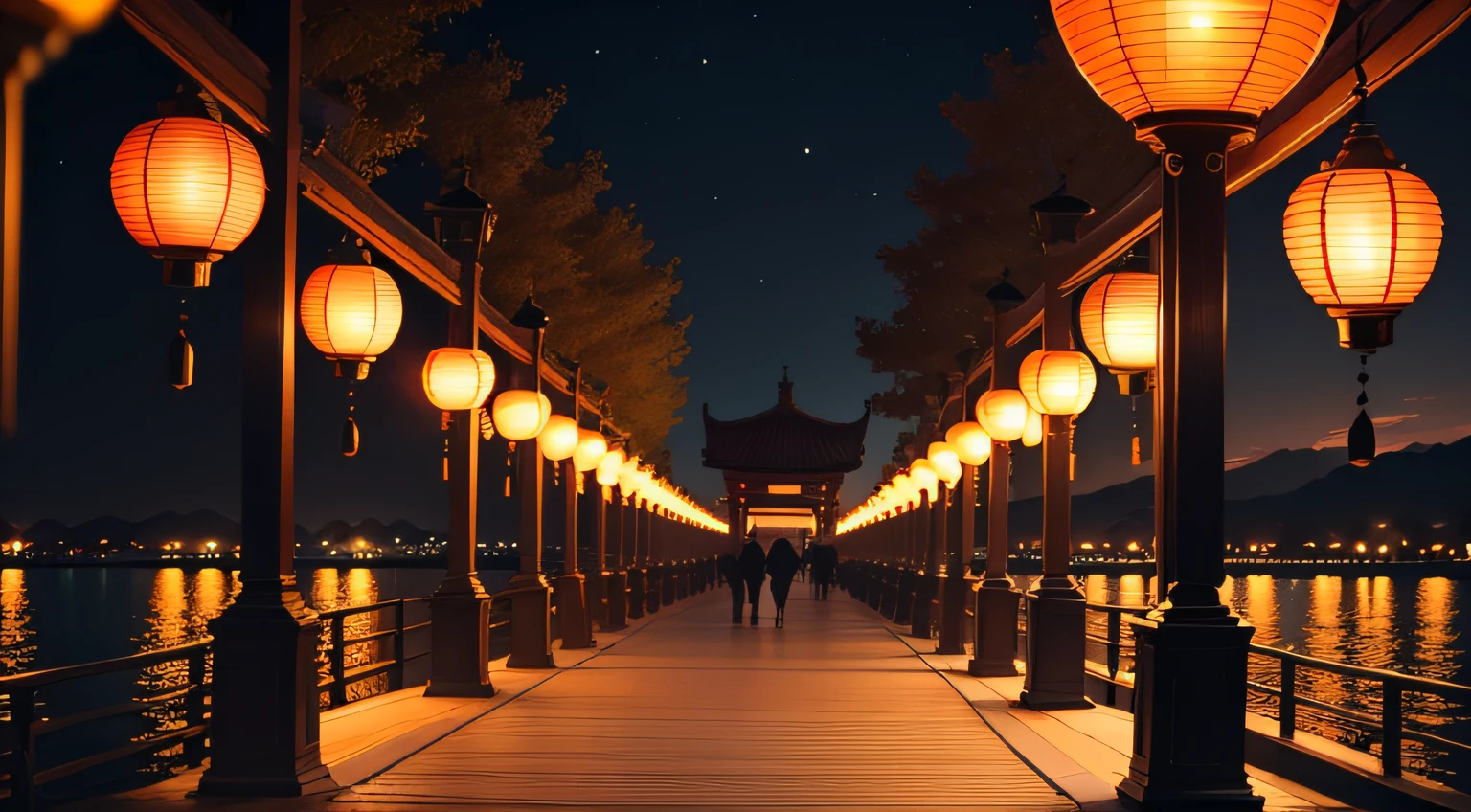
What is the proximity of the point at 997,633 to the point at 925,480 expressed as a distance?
8502mm

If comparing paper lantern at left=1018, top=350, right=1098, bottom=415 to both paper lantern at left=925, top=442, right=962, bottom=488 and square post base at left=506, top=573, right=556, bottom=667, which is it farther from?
paper lantern at left=925, top=442, right=962, bottom=488

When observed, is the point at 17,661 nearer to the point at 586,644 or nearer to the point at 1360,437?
the point at 586,644

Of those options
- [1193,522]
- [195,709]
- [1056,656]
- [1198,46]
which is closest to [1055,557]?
[1056,656]

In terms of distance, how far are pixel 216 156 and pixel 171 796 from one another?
120 inches

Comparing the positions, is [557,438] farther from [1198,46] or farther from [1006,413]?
[1198,46]

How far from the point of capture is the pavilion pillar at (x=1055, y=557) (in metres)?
10.8

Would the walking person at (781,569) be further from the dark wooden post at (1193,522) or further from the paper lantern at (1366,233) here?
the paper lantern at (1366,233)

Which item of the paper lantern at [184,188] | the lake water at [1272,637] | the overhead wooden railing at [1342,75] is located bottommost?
the lake water at [1272,637]

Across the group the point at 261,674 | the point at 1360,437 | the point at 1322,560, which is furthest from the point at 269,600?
the point at 1322,560

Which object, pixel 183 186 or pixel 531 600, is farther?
pixel 531 600

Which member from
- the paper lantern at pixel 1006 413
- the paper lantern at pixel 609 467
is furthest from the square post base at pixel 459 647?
the paper lantern at pixel 609 467

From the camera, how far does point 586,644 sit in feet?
57.0

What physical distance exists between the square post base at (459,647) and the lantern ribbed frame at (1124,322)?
571cm

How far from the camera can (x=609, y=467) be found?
22.2 meters
